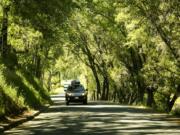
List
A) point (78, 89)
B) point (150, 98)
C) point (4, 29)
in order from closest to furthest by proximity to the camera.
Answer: point (4, 29) → point (78, 89) → point (150, 98)

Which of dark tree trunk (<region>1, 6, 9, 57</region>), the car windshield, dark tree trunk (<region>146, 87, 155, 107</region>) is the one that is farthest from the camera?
dark tree trunk (<region>146, 87, 155, 107</region>)

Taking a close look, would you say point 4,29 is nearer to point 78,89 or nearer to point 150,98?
point 78,89

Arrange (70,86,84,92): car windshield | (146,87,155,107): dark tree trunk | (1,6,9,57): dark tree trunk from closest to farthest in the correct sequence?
(1,6,9,57): dark tree trunk
(70,86,84,92): car windshield
(146,87,155,107): dark tree trunk

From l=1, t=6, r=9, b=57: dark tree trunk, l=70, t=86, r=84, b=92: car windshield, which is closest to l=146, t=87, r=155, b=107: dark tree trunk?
l=70, t=86, r=84, b=92: car windshield

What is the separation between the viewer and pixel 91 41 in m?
64.1

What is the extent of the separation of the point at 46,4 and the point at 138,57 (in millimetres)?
29403

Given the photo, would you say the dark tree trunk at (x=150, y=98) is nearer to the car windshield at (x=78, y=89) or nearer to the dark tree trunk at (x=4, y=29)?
the car windshield at (x=78, y=89)

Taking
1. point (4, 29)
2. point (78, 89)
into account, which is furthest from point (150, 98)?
point (4, 29)

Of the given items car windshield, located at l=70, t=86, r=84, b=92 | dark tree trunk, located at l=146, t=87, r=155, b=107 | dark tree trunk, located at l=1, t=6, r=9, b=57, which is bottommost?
dark tree trunk, located at l=146, t=87, r=155, b=107

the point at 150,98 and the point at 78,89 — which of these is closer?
the point at 78,89

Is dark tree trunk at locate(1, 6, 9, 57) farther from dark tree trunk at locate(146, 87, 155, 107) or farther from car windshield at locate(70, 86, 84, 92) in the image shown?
dark tree trunk at locate(146, 87, 155, 107)

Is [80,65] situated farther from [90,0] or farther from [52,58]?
[90,0]

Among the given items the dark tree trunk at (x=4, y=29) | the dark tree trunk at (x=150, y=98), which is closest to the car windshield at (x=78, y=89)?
the dark tree trunk at (x=150, y=98)

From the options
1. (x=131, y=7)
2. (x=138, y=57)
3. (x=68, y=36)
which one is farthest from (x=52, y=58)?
(x=131, y=7)
